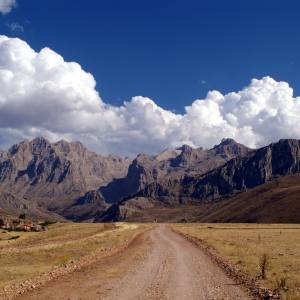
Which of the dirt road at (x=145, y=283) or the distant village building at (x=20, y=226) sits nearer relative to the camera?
the dirt road at (x=145, y=283)

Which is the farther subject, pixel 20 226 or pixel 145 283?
pixel 20 226

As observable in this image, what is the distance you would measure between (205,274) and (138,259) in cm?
1107

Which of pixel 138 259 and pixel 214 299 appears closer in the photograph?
pixel 214 299

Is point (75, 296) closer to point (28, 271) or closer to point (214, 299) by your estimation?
point (214, 299)

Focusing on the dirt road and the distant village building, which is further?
the distant village building

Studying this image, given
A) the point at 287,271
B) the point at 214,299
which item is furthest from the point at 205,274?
the point at 214,299

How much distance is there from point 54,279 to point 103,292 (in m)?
6.14

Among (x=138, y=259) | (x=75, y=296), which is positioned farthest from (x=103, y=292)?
(x=138, y=259)

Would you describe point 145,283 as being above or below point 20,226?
above

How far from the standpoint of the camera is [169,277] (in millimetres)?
27750

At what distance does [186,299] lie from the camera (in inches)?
809

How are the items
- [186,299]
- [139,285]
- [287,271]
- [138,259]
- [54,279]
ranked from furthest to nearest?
[138,259], [287,271], [54,279], [139,285], [186,299]

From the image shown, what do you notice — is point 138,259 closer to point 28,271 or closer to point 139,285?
point 28,271

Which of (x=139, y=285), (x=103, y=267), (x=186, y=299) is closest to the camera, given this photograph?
(x=186, y=299)
